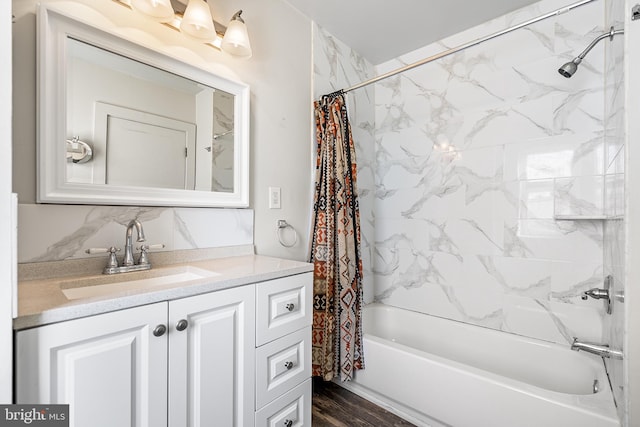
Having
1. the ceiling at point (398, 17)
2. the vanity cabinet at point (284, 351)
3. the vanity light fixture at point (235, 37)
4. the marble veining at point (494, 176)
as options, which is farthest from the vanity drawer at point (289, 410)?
the ceiling at point (398, 17)

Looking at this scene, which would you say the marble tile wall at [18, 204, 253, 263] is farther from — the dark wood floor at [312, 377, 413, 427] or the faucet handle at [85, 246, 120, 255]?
the dark wood floor at [312, 377, 413, 427]

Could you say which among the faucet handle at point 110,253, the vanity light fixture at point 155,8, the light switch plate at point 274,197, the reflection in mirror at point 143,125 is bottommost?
the faucet handle at point 110,253

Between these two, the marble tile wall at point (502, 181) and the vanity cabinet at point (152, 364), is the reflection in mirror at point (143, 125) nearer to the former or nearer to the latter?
the vanity cabinet at point (152, 364)

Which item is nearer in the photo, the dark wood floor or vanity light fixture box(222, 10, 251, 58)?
vanity light fixture box(222, 10, 251, 58)

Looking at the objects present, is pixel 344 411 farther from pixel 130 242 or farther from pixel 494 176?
pixel 494 176

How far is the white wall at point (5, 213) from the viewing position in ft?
1.85

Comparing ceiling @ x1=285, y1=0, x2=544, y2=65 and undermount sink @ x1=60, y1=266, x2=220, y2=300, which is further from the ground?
ceiling @ x1=285, y1=0, x2=544, y2=65

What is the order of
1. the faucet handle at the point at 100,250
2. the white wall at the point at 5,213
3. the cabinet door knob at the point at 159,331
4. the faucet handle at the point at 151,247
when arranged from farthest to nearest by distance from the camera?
the faucet handle at the point at 151,247 → the faucet handle at the point at 100,250 → the cabinet door knob at the point at 159,331 → the white wall at the point at 5,213

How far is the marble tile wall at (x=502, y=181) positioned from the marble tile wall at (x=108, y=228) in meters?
1.43

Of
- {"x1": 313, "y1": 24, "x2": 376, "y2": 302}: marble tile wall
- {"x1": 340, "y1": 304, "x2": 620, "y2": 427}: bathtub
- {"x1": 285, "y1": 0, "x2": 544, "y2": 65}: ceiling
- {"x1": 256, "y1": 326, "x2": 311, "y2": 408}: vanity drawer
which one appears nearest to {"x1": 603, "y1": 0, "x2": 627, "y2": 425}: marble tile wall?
{"x1": 340, "y1": 304, "x2": 620, "y2": 427}: bathtub

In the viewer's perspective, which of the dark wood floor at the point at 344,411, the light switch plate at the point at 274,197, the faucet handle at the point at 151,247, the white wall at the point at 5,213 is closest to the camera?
the white wall at the point at 5,213

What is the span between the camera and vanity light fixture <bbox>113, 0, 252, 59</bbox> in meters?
1.17

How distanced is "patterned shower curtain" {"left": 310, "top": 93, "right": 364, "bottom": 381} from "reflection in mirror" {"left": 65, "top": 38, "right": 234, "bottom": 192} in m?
0.62

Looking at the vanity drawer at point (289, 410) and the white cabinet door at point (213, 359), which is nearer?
the white cabinet door at point (213, 359)
